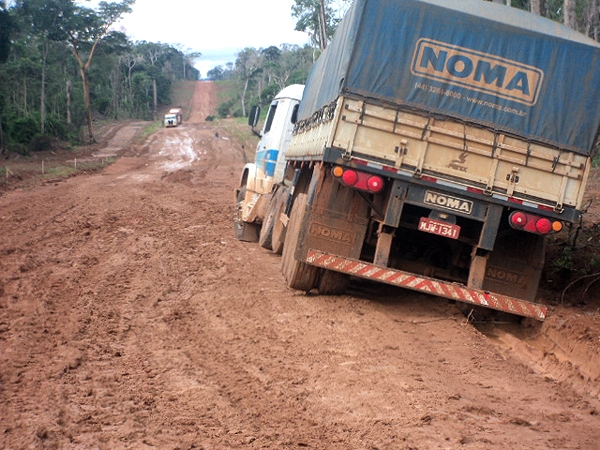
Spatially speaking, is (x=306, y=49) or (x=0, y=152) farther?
(x=306, y=49)

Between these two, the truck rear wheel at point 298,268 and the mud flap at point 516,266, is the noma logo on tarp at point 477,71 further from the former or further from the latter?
the truck rear wheel at point 298,268

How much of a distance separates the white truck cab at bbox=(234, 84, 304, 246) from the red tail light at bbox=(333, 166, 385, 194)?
433 centimetres

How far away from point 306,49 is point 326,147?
60806mm

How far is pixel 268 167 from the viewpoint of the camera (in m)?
11.8

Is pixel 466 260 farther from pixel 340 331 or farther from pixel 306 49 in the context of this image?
pixel 306 49

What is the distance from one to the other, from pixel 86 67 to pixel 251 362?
1513 inches

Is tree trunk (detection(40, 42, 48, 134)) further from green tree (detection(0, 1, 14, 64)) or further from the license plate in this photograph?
the license plate

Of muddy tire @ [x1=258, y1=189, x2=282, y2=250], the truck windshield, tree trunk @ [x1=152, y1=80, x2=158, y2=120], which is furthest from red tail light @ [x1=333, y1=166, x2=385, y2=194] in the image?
tree trunk @ [x1=152, y1=80, x2=158, y2=120]

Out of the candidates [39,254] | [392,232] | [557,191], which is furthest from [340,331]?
[39,254]

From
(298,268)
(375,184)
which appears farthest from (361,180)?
(298,268)

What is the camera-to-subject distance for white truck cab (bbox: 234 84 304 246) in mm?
11234

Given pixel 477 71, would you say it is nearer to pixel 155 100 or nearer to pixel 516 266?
pixel 516 266

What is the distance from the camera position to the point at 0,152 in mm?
24016

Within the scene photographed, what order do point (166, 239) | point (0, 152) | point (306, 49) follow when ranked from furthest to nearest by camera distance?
point (306, 49), point (0, 152), point (166, 239)
